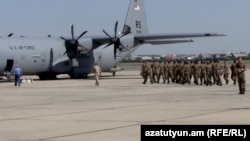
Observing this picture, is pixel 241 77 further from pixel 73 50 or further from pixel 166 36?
pixel 73 50

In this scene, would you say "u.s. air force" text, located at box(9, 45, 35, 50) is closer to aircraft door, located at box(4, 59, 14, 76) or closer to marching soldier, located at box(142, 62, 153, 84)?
aircraft door, located at box(4, 59, 14, 76)

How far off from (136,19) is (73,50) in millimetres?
8346

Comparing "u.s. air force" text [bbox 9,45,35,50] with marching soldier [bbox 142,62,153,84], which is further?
"u.s. air force" text [bbox 9,45,35,50]

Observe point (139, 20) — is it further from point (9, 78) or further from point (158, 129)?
point (158, 129)

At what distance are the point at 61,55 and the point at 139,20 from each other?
33.5 ft

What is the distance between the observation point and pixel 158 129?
787cm

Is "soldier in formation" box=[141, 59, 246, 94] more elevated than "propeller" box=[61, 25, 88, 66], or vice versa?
"propeller" box=[61, 25, 88, 66]

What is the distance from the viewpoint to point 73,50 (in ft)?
150

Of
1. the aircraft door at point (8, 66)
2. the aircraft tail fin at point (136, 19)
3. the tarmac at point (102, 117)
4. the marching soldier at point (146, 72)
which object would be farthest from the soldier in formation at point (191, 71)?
the aircraft tail fin at point (136, 19)

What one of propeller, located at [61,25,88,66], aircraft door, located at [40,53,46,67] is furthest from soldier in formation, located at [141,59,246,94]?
propeller, located at [61,25,88,66]

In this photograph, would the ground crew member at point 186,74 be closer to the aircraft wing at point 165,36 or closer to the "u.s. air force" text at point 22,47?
the aircraft wing at point 165,36

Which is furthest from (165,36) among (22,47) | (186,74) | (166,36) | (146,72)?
(186,74)

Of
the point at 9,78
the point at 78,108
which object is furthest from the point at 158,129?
the point at 9,78

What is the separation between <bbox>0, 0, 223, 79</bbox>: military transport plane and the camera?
41.1m
